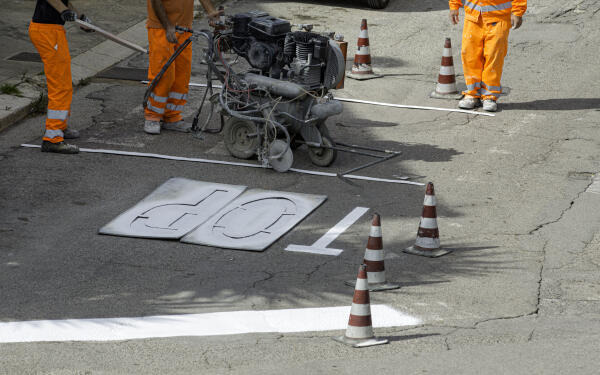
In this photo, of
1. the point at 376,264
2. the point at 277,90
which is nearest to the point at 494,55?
the point at 277,90

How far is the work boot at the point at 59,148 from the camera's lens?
9.35m

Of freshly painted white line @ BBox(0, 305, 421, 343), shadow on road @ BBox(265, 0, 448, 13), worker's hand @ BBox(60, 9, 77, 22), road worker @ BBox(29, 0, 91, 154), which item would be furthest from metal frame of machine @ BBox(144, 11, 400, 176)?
shadow on road @ BBox(265, 0, 448, 13)

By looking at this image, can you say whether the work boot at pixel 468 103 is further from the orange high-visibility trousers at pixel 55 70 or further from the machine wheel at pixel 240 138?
the orange high-visibility trousers at pixel 55 70

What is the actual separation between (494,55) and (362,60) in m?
2.17

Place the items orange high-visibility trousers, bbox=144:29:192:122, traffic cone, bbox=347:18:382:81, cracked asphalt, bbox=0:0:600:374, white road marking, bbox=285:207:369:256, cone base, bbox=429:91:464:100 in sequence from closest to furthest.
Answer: cracked asphalt, bbox=0:0:600:374, white road marking, bbox=285:207:369:256, orange high-visibility trousers, bbox=144:29:192:122, cone base, bbox=429:91:464:100, traffic cone, bbox=347:18:382:81

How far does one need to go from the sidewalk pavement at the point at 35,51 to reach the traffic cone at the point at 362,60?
328 centimetres

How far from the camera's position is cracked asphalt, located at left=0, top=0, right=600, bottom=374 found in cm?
550

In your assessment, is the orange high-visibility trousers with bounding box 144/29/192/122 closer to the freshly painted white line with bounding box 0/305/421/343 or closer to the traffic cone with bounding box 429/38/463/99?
the traffic cone with bounding box 429/38/463/99

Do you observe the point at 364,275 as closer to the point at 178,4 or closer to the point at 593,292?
the point at 593,292

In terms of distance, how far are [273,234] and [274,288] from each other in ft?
3.37

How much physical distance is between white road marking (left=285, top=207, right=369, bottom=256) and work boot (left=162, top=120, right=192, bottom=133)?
114 inches

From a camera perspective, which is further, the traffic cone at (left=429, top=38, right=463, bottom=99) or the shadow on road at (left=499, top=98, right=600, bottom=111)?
the traffic cone at (left=429, top=38, right=463, bottom=99)

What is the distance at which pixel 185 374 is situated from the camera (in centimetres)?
527

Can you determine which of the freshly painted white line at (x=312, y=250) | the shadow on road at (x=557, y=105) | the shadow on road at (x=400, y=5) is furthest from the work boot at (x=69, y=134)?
the shadow on road at (x=400, y=5)
